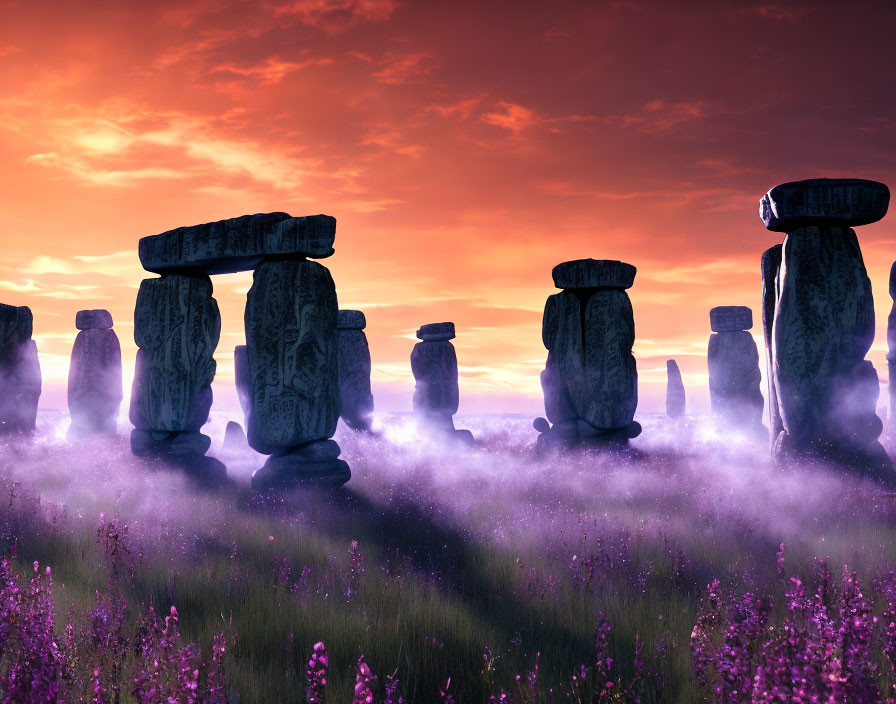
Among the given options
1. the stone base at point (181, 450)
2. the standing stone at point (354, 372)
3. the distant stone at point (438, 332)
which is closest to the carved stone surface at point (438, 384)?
the distant stone at point (438, 332)

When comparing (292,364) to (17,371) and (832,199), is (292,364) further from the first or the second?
(17,371)

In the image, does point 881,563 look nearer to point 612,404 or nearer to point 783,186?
point 783,186

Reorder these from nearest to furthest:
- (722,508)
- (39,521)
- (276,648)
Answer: (276,648), (39,521), (722,508)

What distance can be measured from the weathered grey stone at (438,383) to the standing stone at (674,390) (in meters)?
13.3

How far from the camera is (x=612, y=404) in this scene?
1467cm

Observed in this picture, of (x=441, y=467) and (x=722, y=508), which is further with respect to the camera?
(x=441, y=467)

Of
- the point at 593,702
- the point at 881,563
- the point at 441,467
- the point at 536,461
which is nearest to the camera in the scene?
the point at 593,702

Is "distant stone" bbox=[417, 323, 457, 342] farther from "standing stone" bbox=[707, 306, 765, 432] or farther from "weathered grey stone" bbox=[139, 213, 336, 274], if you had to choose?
"weathered grey stone" bbox=[139, 213, 336, 274]

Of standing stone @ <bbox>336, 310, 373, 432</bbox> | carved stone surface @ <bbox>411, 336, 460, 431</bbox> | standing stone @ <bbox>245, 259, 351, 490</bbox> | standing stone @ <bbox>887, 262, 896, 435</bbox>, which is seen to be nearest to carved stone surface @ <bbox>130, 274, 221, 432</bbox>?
standing stone @ <bbox>245, 259, 351, 490</bbox>

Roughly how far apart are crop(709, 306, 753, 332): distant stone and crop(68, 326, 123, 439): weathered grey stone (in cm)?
1645

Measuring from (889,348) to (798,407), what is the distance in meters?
9.15

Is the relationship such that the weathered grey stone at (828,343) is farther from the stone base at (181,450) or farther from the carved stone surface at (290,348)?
the stone base at (181,450)

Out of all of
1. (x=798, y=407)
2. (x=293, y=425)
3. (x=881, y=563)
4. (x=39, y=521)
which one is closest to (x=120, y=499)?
(x=39, y=521)

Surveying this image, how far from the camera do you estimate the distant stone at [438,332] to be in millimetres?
21256
